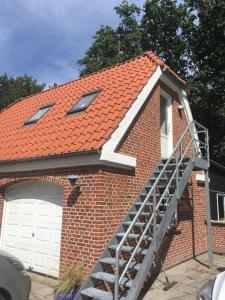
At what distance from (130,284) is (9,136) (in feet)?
24.0

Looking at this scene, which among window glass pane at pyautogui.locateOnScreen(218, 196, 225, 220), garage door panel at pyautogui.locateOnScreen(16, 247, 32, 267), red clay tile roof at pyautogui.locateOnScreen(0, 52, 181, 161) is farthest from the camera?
window glass pane at pyautogui.locateOnScreen(218, 196, 225, 220)

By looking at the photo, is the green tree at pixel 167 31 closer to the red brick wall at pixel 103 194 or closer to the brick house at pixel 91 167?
the brick house at pixel 91 167

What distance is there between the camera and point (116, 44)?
87.6 ft

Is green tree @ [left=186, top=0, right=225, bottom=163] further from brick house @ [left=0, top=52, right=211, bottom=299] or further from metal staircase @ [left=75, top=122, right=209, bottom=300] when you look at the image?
metal staircase @ [left=75, top=122, right=209, bottom=300]

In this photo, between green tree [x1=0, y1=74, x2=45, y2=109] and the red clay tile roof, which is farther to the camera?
green tree [x1=0, y1=74, x2=45, y2=109]

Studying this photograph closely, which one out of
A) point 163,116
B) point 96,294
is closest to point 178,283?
point 96,294

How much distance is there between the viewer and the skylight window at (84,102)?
10.6 m

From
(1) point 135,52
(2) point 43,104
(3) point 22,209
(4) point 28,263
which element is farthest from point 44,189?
(1) point 135,52

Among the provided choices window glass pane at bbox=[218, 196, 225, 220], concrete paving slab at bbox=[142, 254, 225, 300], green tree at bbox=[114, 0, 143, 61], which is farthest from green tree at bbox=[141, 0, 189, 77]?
concrete paving slab at bbox=[142, 254, 225, 300]

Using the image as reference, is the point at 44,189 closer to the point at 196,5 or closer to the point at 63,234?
the point at 63,234

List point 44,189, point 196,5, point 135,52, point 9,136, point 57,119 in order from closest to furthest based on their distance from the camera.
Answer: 1. point 44,189
2. point 57,119
3. point 9,136
4. point 196,5
5. point 135,52

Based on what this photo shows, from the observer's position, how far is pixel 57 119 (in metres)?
10.9

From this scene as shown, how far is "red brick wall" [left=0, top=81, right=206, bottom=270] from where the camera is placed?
26.0 ft

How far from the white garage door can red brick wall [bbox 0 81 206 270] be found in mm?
477
